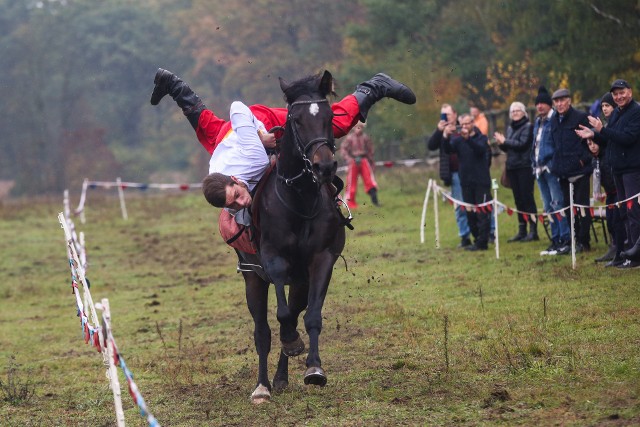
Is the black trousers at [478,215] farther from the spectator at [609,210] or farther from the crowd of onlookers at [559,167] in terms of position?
the spectator at [609,210]

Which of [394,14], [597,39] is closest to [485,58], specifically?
[394,14]

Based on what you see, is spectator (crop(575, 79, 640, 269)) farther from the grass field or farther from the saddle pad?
the saddle pad

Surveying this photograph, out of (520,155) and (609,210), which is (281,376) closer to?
(609,210)

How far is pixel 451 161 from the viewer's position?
1753cm

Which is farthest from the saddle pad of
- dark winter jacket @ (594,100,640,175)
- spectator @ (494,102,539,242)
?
spectator @ (494,102,539,242)

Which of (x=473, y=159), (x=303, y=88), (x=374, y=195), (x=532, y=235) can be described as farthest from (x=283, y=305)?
(x=374, y=195)

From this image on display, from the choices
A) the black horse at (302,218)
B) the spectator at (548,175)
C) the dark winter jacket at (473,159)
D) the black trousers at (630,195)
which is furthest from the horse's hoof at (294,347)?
the dark winter jacket at (473,159)

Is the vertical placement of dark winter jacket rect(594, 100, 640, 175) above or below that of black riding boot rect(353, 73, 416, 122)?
below

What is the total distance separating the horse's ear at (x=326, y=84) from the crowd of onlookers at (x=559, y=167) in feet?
14.5

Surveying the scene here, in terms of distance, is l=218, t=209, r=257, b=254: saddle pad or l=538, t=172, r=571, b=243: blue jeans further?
l=538, t=172, r=571, b=243: blue jeans

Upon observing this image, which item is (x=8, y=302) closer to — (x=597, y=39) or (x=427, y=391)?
(x=427, y=391)

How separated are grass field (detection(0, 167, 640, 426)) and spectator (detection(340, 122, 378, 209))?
17.5ft

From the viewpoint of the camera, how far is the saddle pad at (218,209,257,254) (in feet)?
28.8

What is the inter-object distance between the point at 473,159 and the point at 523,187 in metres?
0.86
